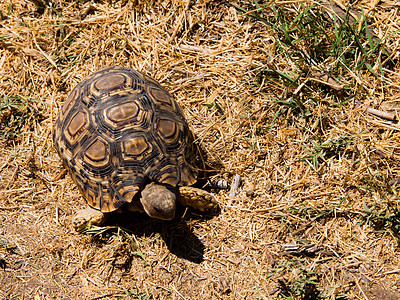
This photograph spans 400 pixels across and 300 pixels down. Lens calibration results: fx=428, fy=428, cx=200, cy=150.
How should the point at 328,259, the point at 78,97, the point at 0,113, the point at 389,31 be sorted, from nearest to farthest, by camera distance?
the point at 328,259, the point at 78,97, the point at 389,31, the point at 0,113

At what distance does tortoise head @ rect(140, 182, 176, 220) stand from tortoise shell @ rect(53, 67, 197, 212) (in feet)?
0.31

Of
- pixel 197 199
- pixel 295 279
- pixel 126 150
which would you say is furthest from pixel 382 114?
pixel 126 150

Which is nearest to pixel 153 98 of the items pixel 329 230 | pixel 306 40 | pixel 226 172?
pixel 226 172

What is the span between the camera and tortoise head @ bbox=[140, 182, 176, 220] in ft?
10.3

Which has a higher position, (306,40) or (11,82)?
(306,40)

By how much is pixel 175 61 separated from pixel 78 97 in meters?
1.12

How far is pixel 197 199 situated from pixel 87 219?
0.91 metres

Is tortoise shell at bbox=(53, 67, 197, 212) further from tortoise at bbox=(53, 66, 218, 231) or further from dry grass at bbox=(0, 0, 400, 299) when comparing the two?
dry grass at bbox=(0, 0, 400, 299)

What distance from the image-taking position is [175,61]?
429 centimetres

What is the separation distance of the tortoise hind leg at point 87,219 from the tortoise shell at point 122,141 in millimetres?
107

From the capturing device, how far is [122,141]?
333 cm

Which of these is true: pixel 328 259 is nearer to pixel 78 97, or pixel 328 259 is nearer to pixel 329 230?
pixel 329 230

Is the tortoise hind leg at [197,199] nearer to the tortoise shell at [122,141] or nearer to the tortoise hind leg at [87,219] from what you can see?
the tortoise shell at [122,141]

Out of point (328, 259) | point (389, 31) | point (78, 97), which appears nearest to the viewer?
point (328, 259)
